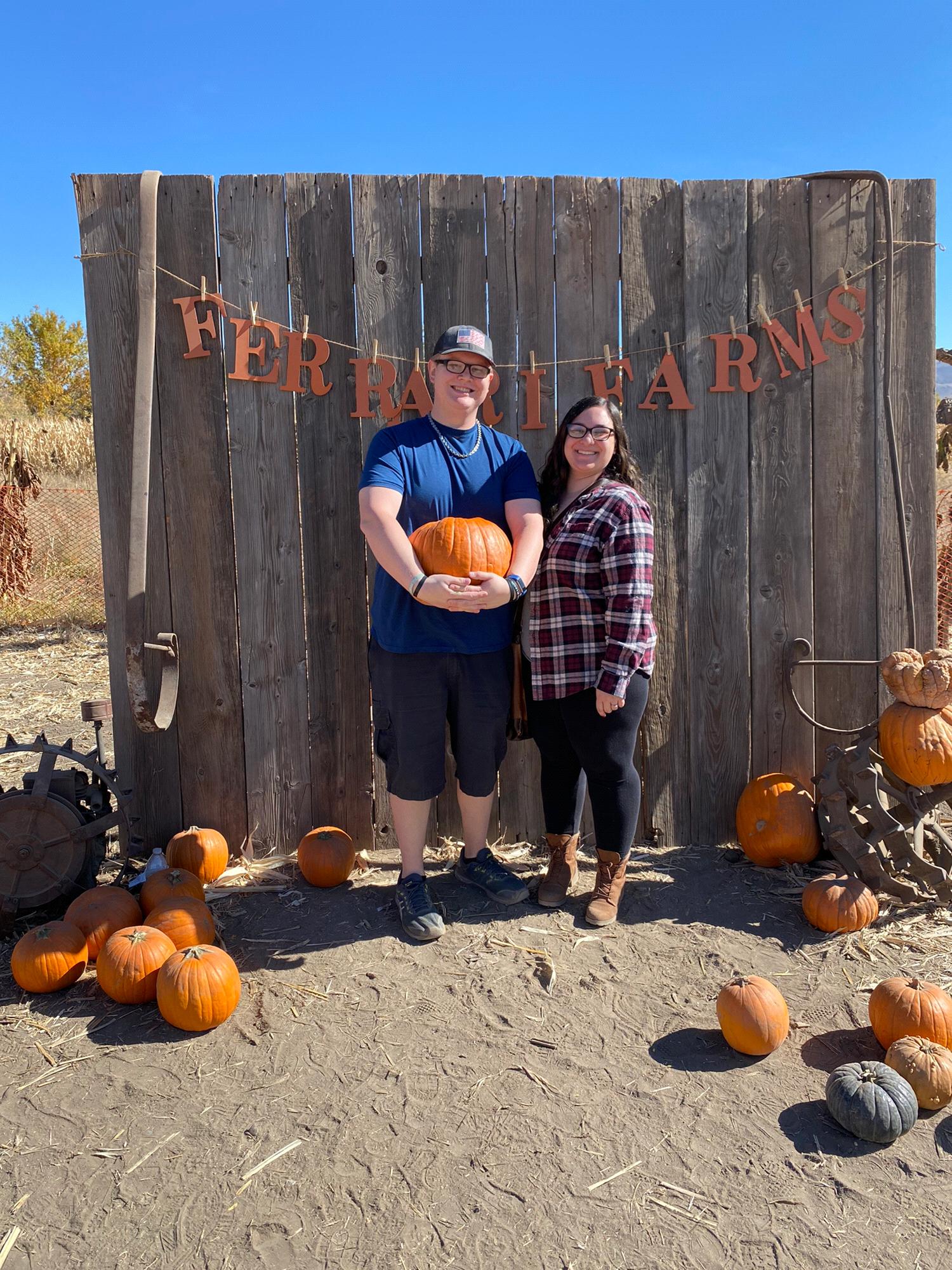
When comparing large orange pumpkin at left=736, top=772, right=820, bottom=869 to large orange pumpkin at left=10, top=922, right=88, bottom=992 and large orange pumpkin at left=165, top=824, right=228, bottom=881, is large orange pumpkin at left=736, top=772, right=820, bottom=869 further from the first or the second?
large orange pumpkin at left=10, top=922, right=88, bottom=992

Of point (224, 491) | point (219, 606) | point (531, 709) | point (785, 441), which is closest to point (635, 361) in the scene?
point (785, 441)

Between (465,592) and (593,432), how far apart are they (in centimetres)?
78

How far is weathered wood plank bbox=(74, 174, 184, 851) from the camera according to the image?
367 cm

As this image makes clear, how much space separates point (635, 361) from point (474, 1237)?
3.22 meters

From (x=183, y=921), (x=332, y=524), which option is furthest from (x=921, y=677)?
(x=183, y=921)

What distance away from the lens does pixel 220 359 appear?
12.2 ft

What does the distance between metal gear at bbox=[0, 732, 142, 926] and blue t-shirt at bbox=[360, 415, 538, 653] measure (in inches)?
51.9

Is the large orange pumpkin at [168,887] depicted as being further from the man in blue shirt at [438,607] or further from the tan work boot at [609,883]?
the tan work boot at [609,883]

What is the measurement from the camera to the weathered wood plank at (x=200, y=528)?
367 centimetres

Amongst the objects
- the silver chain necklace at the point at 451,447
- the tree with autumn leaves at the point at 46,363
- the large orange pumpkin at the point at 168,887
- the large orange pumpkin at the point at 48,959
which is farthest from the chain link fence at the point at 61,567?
the tree with autumn leaves at the point at 46,363

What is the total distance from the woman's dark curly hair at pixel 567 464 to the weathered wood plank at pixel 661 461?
0.48 m

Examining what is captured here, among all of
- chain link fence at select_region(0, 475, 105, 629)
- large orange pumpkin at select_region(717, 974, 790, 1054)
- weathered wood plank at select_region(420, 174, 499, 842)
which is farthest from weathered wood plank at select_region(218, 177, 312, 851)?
chain link fence at select_region(0, 475, 105, 629)

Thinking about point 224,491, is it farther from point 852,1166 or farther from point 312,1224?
point 852,1166

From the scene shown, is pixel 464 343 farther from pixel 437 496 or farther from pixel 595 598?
pixel 595 598
